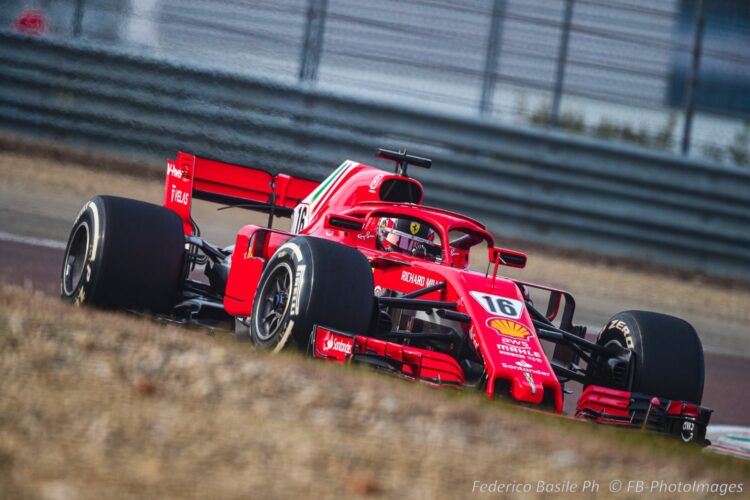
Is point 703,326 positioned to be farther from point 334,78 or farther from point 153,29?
point 153,29

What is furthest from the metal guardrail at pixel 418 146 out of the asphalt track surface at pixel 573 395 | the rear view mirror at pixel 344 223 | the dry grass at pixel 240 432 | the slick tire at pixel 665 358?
the dry grass at pixel 240 432

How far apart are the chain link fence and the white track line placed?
3642 millimetres

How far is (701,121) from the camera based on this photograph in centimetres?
1264

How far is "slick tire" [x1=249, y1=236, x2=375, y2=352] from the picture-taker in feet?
18.2

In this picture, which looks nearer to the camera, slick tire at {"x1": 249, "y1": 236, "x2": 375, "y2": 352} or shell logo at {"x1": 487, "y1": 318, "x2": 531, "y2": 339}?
slick tire at {"x1": 249, "y1": 236, "x2": 375, "y2": 352}

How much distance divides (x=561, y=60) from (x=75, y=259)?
6977 millimetres

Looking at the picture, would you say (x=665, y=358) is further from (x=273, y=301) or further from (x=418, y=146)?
(x=418, y=146)

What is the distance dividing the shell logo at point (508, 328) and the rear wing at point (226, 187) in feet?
9.46

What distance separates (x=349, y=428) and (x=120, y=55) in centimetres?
984

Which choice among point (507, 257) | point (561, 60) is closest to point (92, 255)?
point (507, 257)

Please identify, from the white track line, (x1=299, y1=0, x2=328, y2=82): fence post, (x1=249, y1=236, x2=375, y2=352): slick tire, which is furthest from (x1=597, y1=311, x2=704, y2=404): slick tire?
(x1=299, y1=0, x2=328, y2=82): fence post

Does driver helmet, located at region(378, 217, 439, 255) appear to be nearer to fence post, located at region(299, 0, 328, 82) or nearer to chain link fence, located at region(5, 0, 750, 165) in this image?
chain link fence, located at region(5, 0, 750, 165)

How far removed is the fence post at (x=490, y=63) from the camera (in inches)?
487

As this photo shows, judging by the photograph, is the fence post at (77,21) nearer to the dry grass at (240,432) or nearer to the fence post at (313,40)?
the fence post at (313,40)
